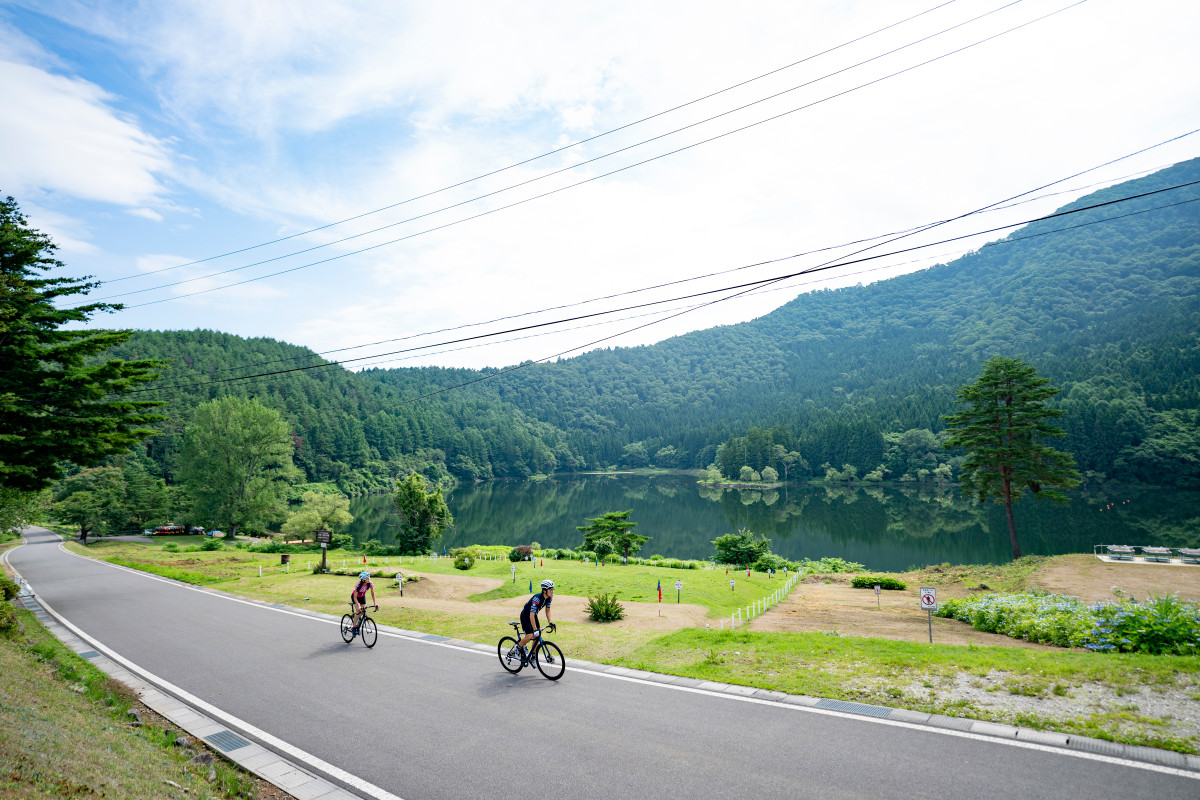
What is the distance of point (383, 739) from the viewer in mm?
8078

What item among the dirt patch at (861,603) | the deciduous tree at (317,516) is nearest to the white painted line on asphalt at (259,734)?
the dirt patch at (861,603)

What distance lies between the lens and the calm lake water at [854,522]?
4897 cm

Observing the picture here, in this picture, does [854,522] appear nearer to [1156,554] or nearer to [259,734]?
[1156,554]

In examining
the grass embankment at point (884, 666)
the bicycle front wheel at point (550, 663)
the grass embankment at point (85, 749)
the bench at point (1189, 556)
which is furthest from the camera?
the bench at point (1189, 556)

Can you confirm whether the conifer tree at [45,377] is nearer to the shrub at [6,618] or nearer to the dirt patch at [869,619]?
the shrub at [6,618]

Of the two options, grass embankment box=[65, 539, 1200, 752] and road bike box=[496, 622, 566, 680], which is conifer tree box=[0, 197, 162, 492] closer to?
grass embankment box=[65, 539, 1200, 752]

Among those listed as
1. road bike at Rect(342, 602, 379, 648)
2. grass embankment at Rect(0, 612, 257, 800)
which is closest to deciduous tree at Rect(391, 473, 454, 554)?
road bike at Rect(342, 602, 379, 648)

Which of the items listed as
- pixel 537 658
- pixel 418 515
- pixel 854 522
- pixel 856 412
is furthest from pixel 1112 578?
pixel 856 412

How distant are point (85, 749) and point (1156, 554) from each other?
44.2 m

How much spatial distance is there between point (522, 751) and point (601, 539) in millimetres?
35393

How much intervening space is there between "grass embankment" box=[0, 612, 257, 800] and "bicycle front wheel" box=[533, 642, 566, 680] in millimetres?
4915

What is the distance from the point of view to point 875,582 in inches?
1218

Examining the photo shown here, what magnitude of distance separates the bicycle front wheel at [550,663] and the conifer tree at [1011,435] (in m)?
32.7

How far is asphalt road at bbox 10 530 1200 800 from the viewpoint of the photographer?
20.6 ft
